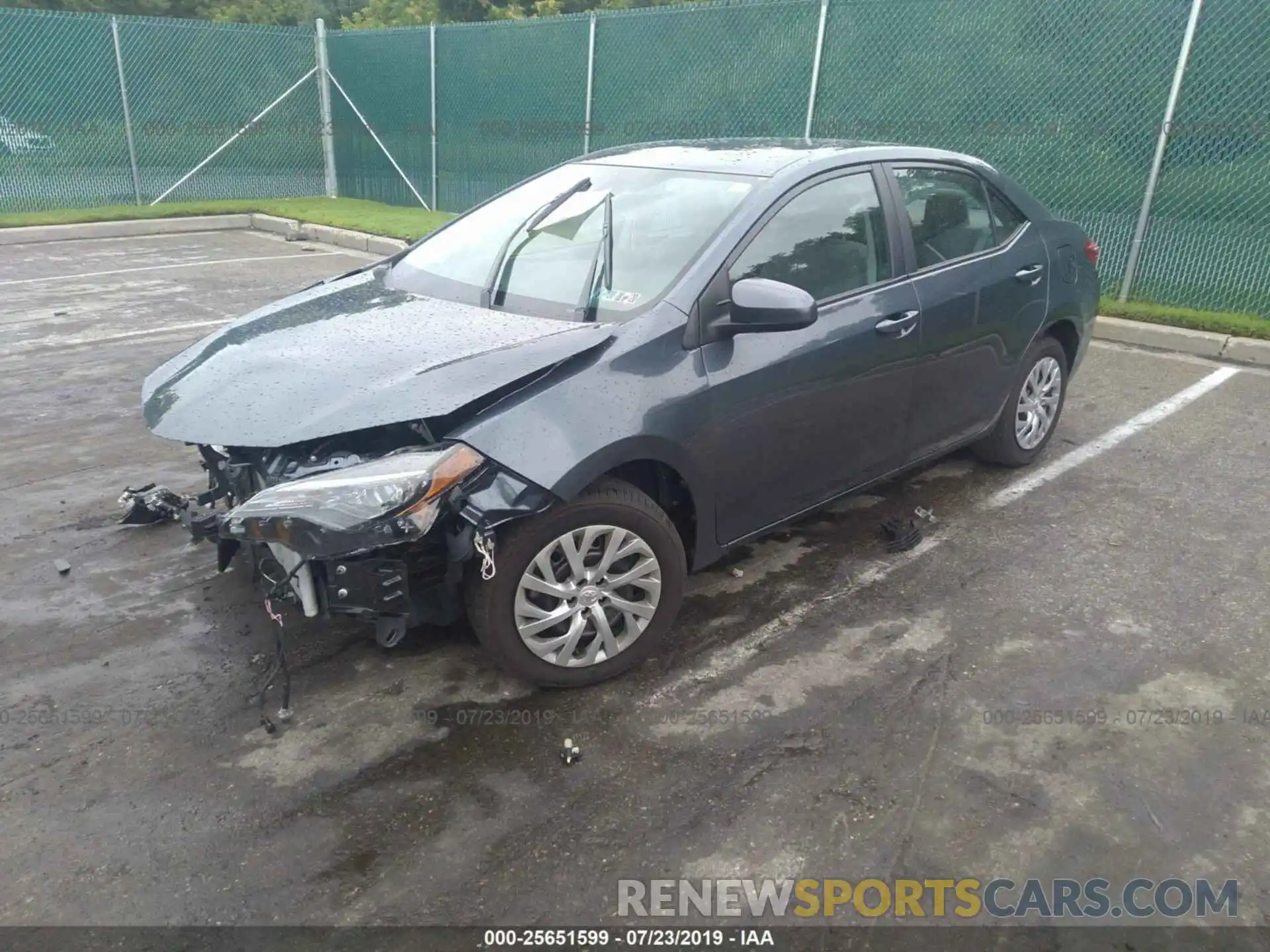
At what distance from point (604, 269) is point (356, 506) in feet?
4.74

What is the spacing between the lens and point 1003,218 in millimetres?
4906

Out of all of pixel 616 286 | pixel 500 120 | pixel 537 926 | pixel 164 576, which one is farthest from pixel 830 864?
pixel 500 120

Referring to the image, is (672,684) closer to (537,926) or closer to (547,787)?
(547,787)

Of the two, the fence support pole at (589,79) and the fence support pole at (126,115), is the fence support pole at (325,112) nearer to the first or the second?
the fence support pole at (126,115)

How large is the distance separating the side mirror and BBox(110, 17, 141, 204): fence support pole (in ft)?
46.5

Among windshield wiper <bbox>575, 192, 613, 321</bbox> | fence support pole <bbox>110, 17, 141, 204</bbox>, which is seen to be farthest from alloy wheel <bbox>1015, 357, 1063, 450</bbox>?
fence support pole <bbox>110, 17, 141, 204</bbox>

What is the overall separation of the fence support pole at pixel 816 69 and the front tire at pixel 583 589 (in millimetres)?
8071

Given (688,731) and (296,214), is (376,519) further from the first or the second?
(296,214)

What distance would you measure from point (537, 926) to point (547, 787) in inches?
20.1

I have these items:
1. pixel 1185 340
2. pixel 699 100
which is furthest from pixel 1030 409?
pixel 699 100

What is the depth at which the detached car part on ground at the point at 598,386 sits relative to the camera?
2.99 m

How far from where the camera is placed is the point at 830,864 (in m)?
2.62

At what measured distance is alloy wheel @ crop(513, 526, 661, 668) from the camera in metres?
3.16

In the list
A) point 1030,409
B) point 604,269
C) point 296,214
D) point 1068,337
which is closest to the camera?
point 604,269
